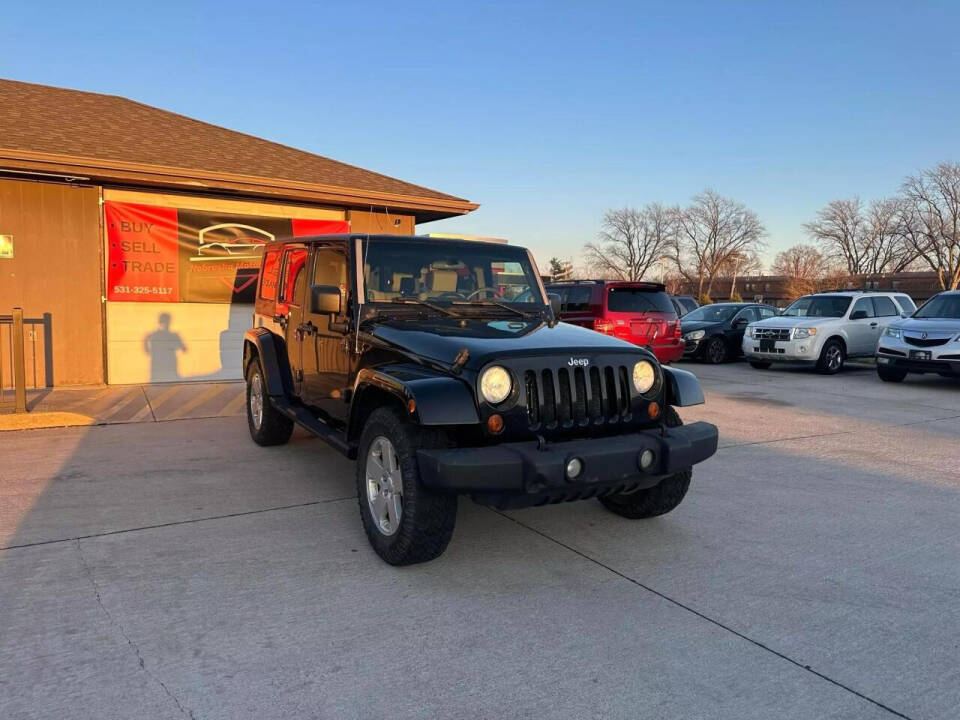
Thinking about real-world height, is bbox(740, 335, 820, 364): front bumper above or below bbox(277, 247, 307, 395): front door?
below

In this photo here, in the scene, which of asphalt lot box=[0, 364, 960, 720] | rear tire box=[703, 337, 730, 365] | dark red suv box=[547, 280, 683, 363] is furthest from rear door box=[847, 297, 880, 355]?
asphalt lot box=[0, 364, 960, 720]

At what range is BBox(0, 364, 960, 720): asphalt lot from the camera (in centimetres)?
275

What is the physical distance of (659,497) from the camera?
4598 millimetres

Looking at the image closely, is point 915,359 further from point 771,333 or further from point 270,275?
point 270,275

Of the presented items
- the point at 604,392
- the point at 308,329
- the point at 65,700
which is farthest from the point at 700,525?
the point at 65,700

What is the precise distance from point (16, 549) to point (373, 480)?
215 centimetres

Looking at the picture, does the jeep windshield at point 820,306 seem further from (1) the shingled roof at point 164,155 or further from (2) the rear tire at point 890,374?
(1) the shingled roof at point 164,155

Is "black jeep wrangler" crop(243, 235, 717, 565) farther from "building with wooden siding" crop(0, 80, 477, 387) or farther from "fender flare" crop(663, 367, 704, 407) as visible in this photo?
"building with wooden siding" crop(0, 80, 477, 387)

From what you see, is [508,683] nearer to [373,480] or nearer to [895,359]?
[373,480]

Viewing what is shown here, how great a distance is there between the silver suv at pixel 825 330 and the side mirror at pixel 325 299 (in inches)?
470

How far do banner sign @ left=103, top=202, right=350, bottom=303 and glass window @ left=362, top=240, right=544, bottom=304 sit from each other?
18.6ft

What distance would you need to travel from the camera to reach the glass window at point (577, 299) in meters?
12.7

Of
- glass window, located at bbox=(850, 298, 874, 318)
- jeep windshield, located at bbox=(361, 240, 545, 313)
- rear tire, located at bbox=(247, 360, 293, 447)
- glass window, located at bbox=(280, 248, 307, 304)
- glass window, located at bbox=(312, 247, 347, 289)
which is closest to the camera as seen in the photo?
jeep windshield, located at bbox=(361, 240, 545, 313)

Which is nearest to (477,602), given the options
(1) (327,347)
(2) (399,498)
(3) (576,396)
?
(2) (399,498)
